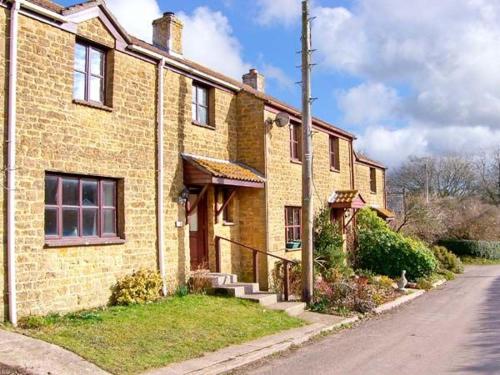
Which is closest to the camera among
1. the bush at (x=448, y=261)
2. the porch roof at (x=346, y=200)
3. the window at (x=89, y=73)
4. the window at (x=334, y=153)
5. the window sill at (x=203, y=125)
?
the window at (x=89, y=73)

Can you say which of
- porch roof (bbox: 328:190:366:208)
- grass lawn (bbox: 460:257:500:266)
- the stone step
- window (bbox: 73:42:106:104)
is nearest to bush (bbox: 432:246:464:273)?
grass lawn (bbox: 460:257:500:266)

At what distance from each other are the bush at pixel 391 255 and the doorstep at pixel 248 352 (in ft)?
29.4

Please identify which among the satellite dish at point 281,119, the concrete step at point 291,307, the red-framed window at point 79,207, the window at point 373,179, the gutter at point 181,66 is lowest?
the concrete step at point 291,307

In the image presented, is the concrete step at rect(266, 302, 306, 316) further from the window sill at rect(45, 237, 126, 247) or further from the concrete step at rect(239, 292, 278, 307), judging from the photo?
the window sill at rect(45, 237, 126, 247)

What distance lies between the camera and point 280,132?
57.4 feet

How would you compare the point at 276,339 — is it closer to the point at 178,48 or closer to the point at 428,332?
the point at 428,332

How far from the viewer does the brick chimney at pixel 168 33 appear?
1677 centimetres

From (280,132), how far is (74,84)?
24.8 feet

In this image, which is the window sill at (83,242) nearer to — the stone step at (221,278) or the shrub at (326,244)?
the stone step at (221,278)

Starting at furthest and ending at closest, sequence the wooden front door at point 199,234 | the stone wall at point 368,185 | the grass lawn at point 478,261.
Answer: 1. the grass lawn at point 478,261
2. the stone wall at point 368,185
3. the wooden front door at point 199,234

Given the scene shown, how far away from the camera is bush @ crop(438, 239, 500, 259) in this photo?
35.7 metres

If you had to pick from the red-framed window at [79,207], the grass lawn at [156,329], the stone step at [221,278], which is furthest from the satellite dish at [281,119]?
the red-framed window at [79,207]

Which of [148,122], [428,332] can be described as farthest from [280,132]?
[428,332]

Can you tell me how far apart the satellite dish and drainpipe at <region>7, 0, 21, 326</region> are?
838 cm
